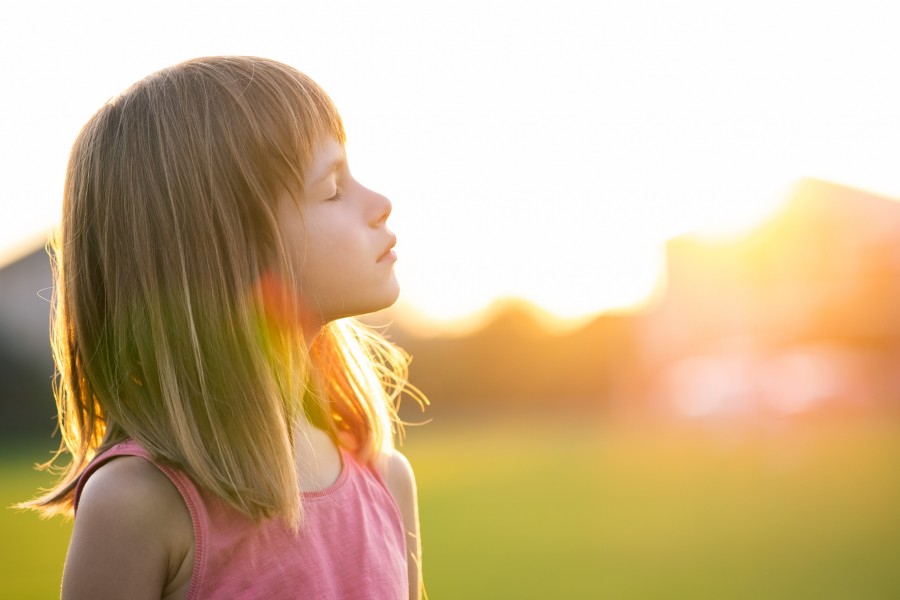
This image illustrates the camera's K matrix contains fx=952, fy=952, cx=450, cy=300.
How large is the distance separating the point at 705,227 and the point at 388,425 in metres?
29.7

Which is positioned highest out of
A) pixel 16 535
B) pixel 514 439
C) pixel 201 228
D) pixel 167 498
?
pixel 201 228

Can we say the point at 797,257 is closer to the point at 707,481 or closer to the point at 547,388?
the point at 547,388

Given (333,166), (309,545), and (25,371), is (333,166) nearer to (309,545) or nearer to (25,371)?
(309,545)

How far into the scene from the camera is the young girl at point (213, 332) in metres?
1.40

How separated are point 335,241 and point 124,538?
23.5 inches

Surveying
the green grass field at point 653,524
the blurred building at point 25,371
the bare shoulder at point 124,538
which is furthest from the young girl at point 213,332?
the blurred building at point 25,371

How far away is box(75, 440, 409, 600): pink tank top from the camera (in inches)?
55.5

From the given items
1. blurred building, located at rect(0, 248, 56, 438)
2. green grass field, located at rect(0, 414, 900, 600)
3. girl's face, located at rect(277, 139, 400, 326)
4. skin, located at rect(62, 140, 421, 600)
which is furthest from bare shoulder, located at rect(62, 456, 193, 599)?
blurred building, located at rect(0, 248, 56, 438)

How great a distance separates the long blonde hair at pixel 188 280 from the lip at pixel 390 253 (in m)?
0.19

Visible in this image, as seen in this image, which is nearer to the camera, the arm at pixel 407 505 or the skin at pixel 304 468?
the skin at pixel 304 468

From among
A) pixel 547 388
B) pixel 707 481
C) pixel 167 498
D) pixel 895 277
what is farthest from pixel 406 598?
pixel 547 388

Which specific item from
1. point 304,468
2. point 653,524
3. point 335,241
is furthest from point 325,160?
point 653,524

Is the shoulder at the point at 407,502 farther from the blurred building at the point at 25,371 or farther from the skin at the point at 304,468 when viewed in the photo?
the blurred building at the point at 25,371

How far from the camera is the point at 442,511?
10672 mm
